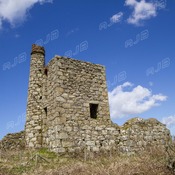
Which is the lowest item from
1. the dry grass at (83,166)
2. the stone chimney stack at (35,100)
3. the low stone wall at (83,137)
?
the dry grass at (83,166)

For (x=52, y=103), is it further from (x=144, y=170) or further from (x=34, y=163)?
(x=144, y=170)

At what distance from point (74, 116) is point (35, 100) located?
2861 mm

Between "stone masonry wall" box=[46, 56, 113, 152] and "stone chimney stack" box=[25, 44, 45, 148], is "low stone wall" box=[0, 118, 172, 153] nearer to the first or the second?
"stone masonry wall" box=[46, 56, 113, 152]

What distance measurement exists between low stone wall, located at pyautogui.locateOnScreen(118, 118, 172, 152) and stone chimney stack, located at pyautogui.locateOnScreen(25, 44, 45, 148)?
4.74 meters

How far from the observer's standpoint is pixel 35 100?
12.9 meters

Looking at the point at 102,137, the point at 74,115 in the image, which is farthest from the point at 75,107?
the point at 102,137

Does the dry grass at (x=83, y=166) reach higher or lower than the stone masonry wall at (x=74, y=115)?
lower

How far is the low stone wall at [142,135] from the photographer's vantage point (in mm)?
12000

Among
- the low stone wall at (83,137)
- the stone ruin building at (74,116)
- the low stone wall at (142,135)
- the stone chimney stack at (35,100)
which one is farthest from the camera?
the stone chimney stack at (35,100)

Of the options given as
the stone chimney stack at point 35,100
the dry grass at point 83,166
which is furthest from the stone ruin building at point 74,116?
the dry grass at point 83,166

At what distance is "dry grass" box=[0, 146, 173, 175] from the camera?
6.55 m

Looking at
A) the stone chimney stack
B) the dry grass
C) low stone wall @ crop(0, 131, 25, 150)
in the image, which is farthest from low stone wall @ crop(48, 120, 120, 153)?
low stone wall @ crop(0, 131, 25, 150)

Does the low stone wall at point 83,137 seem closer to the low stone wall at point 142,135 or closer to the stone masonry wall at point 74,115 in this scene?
the stone masonry wall at point 74,115

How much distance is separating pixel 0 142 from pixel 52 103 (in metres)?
4.91
